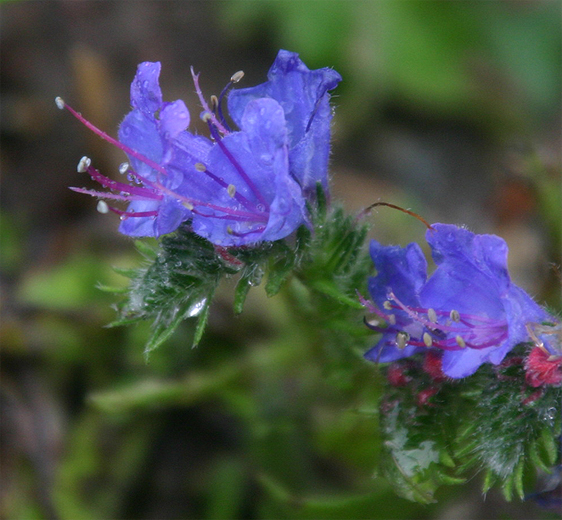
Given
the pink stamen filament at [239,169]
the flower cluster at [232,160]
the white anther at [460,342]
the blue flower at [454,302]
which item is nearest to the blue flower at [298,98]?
the flower cluster at [232,160]

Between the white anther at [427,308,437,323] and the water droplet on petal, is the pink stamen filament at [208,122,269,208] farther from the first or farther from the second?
the white anther at [427,308,437,323]

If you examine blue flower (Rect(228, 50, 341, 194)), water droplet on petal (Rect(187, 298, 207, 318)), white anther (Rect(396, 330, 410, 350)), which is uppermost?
blue flower (Rect(228, 50, 341, 194))

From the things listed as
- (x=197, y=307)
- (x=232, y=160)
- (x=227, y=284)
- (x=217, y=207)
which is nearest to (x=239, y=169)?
(x=232, y=160)

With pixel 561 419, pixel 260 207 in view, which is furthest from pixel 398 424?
pixel 260 207

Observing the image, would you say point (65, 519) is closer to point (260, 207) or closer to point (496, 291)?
point (260, 207)

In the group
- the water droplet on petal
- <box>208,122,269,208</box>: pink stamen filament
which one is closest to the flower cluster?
<box>208,122,269,208</box>: pink stamen filament

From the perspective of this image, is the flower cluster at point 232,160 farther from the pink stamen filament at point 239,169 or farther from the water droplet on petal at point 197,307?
the water droplet on petal at point 197,307
